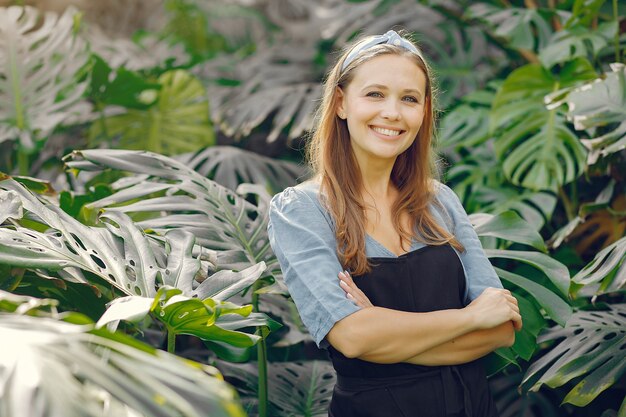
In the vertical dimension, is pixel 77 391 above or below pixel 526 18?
below

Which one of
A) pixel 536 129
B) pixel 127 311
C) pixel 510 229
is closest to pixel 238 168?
pixel 536 129

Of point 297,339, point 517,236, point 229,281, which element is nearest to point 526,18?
point 517,236

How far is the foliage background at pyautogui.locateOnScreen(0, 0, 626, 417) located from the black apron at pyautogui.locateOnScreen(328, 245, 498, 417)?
20cm

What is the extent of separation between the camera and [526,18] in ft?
10.4

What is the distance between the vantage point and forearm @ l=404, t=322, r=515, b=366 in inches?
67.1

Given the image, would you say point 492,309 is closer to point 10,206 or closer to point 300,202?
point 300,202

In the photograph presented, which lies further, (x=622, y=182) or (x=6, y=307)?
(x=622, y=182)

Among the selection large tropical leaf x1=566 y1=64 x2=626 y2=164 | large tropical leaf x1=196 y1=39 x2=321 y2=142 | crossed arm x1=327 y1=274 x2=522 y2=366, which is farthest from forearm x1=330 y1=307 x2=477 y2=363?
large tropical leaf x1=196 y1=39 x2=321 y2=142

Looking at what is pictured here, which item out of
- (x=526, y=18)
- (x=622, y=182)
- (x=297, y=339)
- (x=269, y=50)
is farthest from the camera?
(x=269, y=50)

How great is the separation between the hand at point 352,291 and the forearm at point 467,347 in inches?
5.8

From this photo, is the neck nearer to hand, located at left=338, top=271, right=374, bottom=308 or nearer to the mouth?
the mouth

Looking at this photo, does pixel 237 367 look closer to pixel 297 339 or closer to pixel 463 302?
pixel 297 339

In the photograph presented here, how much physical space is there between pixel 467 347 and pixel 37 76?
7.36ft

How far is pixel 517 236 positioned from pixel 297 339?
0.69 meters
